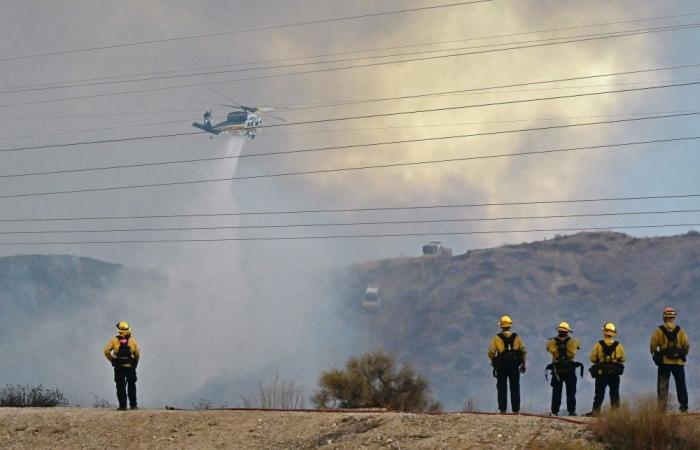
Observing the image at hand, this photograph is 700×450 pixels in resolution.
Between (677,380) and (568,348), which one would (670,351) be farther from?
(568,348)

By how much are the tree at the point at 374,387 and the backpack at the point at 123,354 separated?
7.71 metres

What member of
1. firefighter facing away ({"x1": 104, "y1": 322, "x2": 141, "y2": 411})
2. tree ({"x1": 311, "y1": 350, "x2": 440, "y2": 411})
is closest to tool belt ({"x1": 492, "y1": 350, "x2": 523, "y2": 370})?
tree ({"x1": 311, "y1": 350, "x2": 440, "y2": 411})

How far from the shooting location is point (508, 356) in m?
27.9

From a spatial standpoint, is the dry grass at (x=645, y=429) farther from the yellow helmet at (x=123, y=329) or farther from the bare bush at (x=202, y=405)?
the bare bush at (x=202, y=405)

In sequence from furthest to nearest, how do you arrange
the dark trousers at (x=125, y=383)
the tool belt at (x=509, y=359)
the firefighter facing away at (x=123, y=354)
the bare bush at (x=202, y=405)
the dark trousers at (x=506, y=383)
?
the bare bush at (x=202, y=405), the dark trousers at (x=125, y=383), the firefighter facing away at (x=123, y=354), the dark trousers at (x=506, y=383), the tool belt at (x=509, y=359)

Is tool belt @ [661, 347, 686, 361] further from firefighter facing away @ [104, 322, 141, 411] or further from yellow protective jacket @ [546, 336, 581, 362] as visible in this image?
firefighter facing away @ [104, 322, 141, 411]

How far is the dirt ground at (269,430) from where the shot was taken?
79.2 feet

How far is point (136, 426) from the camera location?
28.5m

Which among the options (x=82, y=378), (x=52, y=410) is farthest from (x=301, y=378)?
(x=52, y=410)

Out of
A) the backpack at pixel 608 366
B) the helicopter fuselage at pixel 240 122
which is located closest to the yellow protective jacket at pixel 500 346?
the backpack at pixel 608 366

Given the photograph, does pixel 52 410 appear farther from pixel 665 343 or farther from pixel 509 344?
pixel 665 343

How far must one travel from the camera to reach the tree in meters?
37.0

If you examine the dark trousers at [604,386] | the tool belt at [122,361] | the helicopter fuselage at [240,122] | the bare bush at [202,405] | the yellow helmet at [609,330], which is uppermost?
the helicopter fuselage at [240,122]

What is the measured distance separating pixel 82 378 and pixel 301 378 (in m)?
33.3
